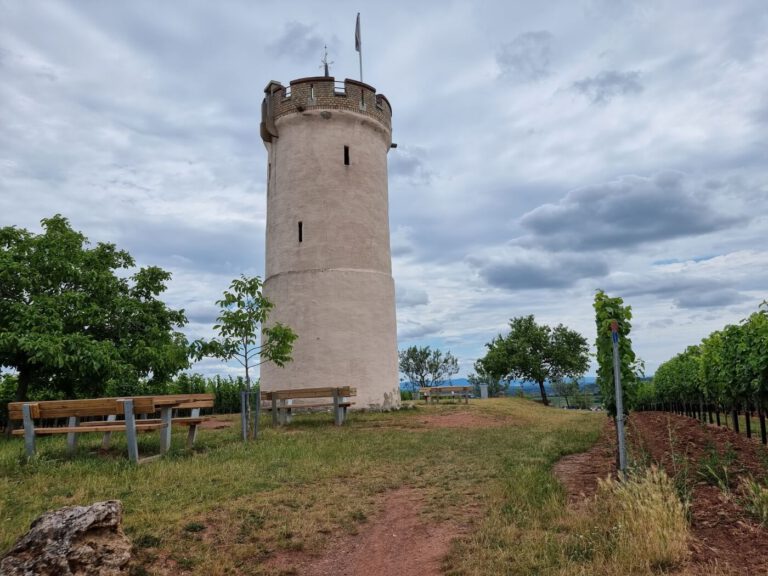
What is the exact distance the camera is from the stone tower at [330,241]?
66.0ft

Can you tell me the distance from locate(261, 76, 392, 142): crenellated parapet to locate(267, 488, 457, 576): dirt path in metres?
18.3

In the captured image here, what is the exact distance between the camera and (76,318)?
1365 centimetres

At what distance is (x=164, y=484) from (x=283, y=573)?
3.08m

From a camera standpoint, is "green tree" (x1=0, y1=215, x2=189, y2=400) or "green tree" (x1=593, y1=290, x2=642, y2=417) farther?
"green tree" (x1=0, y1=215, x2=189, y2=400)

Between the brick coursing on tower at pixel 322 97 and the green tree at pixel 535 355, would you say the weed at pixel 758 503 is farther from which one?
the green tree at pixel 535 355

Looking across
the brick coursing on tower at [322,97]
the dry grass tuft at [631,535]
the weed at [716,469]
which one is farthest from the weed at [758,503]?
the brick coursing on tower at [322,97]

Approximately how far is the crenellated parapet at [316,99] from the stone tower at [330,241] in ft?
0.13

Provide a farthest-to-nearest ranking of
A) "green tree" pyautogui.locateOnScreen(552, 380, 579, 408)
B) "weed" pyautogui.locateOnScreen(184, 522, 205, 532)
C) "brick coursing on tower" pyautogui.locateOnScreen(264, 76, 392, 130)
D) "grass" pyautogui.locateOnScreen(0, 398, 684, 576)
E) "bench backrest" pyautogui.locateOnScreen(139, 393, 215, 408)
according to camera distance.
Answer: "green tree" pyautogui.locateOnScreen(552, 380, 579, 408)
"brick coursing on tower" pyautogui.locateOnScreen(264, 76, 392, 130)
"bench backrest" pyautogui.locateOnScreen(139, 393, 215, 408)
"weed" pyautogui.locateOnScreen(184, 522, 205, 532)
"grass" pyautogui.locateOnScreen(0, 398, 684, 576)

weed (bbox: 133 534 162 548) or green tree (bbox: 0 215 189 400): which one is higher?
green tree (bbox: 0 215 189 400)

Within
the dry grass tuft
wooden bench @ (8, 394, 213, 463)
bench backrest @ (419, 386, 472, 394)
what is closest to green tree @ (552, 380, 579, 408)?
bench backrest @ (419, 386, 472, 394)

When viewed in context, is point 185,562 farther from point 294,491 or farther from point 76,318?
point 76,318

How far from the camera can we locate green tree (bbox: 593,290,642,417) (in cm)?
880

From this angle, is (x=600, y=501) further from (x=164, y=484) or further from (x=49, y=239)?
(x=49, y=239)

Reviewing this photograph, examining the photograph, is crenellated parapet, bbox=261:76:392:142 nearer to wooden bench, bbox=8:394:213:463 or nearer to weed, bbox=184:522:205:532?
wooden bench, bbox=8:394:213:463
